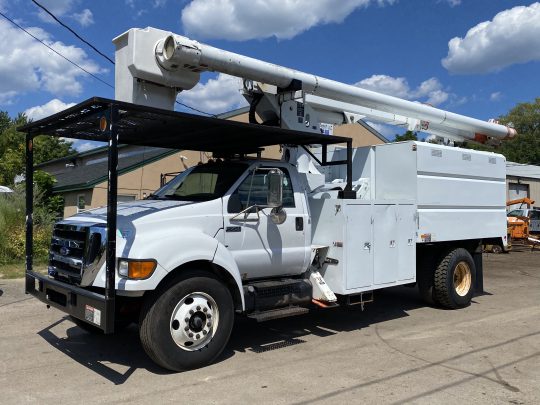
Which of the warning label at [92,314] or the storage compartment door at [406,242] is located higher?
the storage compartment door at [406,242]

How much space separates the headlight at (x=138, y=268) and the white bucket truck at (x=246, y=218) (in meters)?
0.01

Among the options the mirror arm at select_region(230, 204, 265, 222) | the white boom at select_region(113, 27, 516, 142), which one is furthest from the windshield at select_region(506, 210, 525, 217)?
the mirror arm at select_region(230, 204, 265, 222)

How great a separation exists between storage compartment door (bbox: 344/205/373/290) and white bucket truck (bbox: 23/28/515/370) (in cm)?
2

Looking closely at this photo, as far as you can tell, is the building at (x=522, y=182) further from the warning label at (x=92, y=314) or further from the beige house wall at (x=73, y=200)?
the warning label at (x=92, y=314)

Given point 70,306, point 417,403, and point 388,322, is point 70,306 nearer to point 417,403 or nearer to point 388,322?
point 417,403

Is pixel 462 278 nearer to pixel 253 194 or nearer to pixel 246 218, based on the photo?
pixel 253 194

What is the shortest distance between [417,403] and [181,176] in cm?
410

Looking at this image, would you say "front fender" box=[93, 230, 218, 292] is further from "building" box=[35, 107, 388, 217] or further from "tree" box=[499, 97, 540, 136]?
"tree" box=[499, 97, 540, 136]

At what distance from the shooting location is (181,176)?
708 centimetres

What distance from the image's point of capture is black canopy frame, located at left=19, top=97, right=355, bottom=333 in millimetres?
4914

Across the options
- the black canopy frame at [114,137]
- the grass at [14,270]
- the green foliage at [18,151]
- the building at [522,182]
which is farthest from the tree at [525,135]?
the black canopy frame at [114,137]

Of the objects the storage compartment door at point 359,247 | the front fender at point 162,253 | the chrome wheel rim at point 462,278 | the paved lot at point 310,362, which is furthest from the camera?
the chrome wheel rim at point 462,278

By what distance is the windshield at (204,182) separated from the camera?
6320mm

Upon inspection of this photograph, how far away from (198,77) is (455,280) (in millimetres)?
5829
